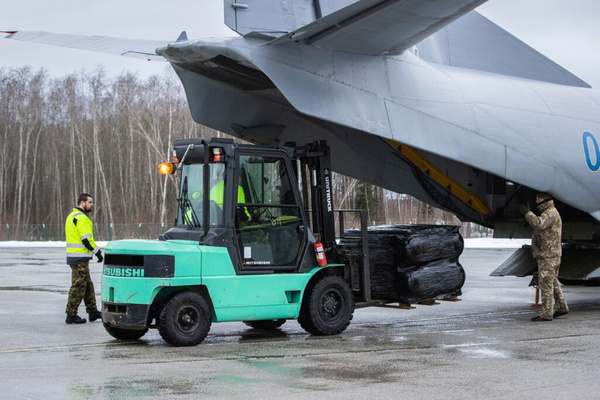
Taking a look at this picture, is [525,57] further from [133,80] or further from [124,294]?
[133,80]

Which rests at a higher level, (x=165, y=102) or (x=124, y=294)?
(x=165, y=102)

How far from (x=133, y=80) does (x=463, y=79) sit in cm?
5111

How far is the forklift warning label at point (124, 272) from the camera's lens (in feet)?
28.2

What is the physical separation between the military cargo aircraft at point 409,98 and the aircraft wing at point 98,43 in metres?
0.02

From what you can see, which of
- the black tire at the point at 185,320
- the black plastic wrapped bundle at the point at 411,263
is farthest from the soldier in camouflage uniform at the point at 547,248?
the black tire at the point at 185,320

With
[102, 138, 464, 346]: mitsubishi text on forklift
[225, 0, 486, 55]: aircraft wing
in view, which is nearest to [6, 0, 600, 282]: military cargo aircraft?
[225, 0, 486, 55]: aircraft wing

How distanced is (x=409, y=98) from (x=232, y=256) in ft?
10.6

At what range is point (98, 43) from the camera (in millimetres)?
10047

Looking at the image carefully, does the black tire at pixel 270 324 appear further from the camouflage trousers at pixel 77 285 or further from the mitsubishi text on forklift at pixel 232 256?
the camouflage trousers at pixel 77 285

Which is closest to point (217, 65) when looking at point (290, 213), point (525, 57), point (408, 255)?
point (290, 213)

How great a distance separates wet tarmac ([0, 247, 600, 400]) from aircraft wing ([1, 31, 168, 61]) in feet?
11.4

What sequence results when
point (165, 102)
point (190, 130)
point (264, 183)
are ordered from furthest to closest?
point (165, 102)
point (190, 130)
point (264, 183)

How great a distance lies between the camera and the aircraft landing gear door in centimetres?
900

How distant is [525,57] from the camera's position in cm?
1299
